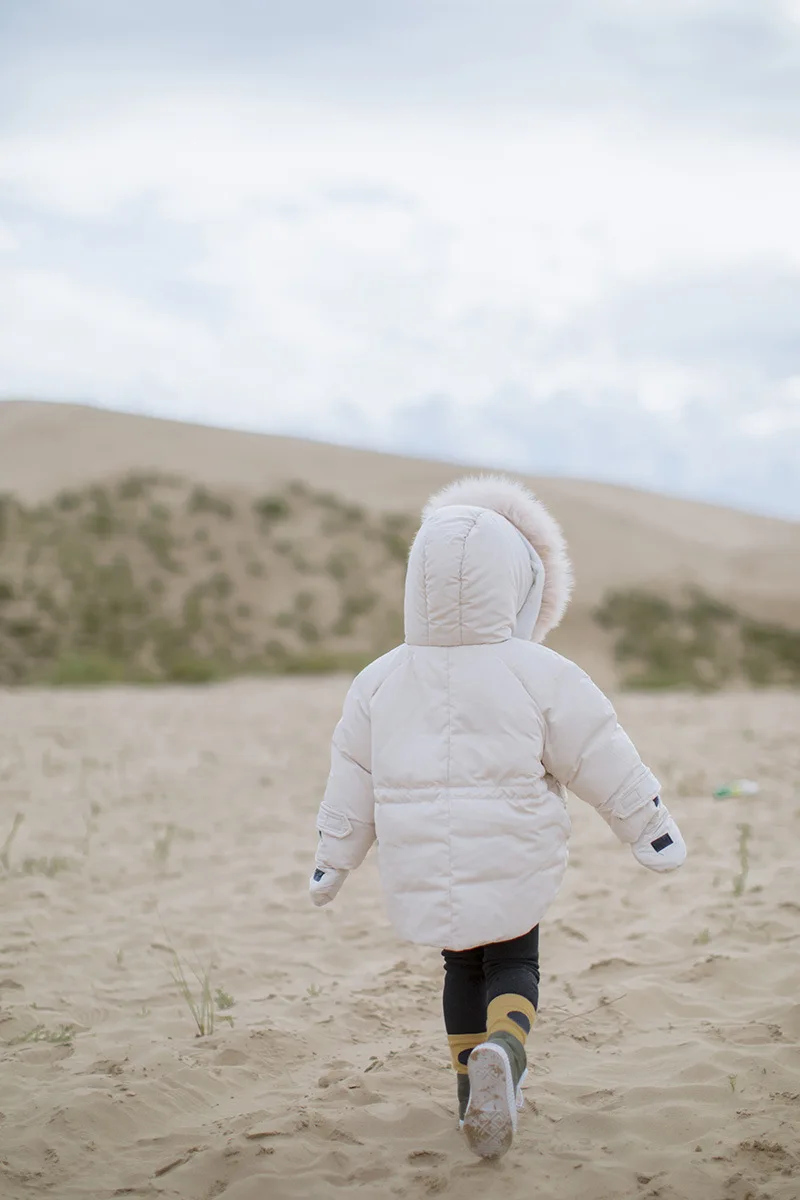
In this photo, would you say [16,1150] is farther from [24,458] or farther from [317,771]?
[24,458]

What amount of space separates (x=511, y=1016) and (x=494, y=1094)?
184 millimetres

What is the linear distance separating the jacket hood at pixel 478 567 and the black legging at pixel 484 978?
0.79 m

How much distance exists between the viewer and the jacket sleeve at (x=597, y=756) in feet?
9.26

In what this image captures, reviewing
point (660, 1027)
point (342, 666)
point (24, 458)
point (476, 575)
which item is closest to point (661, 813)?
point (476, 575)

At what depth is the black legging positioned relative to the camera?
9.37 ft

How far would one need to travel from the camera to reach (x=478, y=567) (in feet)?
9.51

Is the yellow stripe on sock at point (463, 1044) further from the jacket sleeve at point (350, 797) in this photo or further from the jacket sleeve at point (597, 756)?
the jacket sleeve at point (597, 756)

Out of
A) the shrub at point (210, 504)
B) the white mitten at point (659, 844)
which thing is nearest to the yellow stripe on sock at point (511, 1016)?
the white mitten at point (659, 844)

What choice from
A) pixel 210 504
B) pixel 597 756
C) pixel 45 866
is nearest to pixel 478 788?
pixel 597 756

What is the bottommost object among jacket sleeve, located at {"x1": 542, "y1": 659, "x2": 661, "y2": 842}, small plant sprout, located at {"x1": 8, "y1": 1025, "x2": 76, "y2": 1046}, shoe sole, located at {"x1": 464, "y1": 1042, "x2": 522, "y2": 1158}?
small plant sprout, located at {"x1": 8, "y1": 1025, "x2": 76, "y2": 1046}

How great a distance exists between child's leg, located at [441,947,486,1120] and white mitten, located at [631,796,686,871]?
1.70 ft

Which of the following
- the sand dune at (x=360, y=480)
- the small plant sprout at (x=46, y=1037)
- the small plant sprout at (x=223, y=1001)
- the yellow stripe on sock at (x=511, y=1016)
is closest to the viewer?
the yellow stripe on sock at (x=511, y=1016)

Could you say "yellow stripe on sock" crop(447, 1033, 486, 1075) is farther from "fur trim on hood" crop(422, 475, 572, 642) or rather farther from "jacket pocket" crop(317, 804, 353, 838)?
"fur trim on hood" crop(422, 475, 572, 642)

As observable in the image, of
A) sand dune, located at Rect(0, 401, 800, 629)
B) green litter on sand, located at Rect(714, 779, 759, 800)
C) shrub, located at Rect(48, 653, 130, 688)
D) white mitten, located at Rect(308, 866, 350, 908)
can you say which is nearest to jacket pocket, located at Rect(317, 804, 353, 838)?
white mitten, located at Rect(308, 866, 350, 908)
